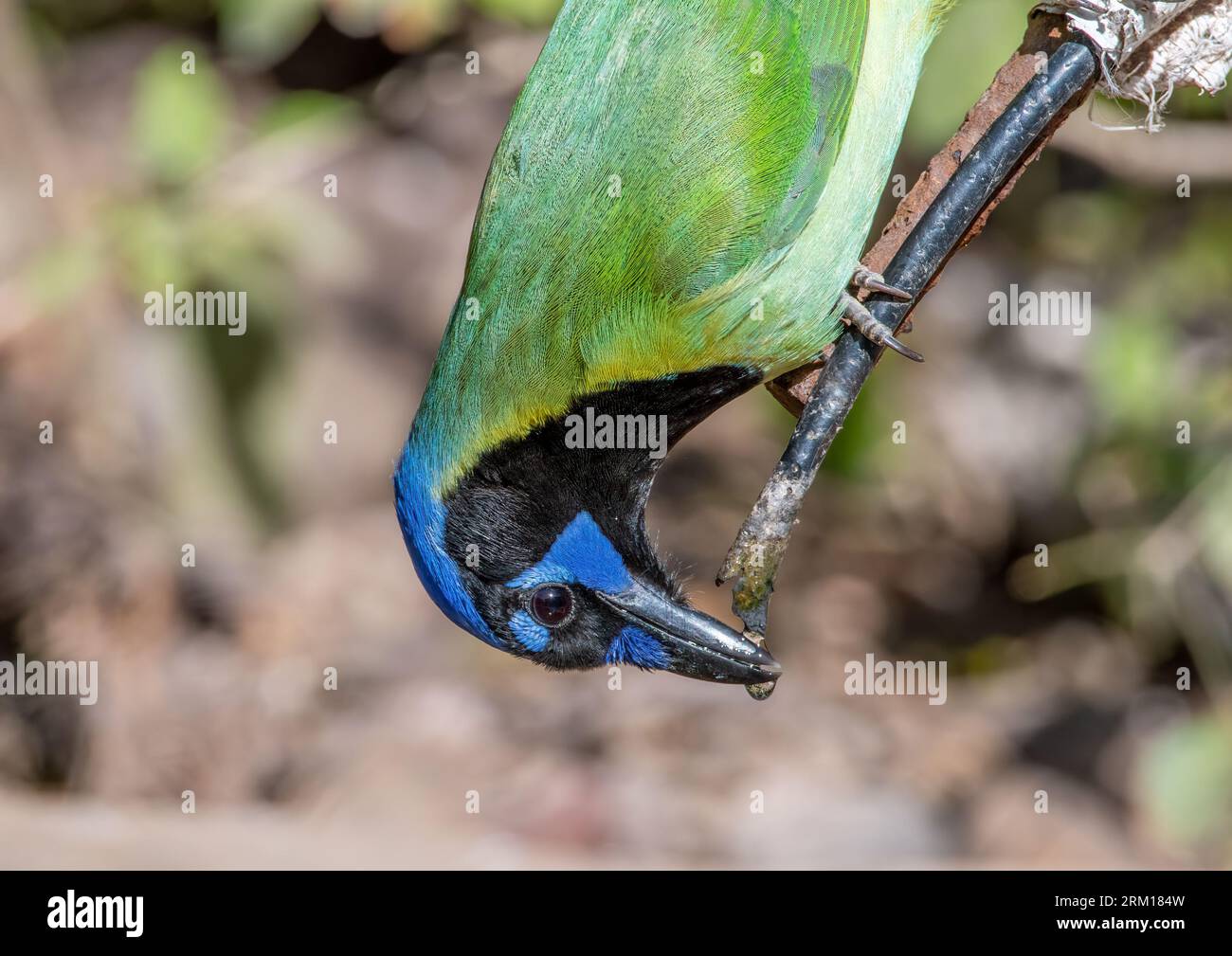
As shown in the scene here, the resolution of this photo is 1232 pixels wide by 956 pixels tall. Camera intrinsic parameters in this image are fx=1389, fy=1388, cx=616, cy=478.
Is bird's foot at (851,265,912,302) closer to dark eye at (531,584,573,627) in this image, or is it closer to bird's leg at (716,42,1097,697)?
bird's leg at (716,42,1097,697)

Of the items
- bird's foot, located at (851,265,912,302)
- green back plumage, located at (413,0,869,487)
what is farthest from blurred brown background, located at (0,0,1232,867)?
bird's foot, located at (851,265,912,302)

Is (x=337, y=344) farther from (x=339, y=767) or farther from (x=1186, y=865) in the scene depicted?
(x=1186, y=865)

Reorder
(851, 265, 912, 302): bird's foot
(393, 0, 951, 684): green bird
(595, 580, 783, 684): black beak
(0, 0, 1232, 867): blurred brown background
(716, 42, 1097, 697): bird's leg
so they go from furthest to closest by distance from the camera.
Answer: (0, 0, 1232, 867): blurred brown background < (393, 0, 951, 684): green bird < (595, 580, 783, 684): black beak < (851, 265, 912, 302): bird's foot < (716, 42, 1097, 697): bird's leg

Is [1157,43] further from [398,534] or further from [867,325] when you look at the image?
[398,534]

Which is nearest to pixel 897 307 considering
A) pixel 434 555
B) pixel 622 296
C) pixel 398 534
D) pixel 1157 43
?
pixel 622 296

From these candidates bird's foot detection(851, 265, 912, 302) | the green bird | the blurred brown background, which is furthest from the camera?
the blurred brown background

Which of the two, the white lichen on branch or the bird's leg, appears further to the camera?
the white lichen on branch
